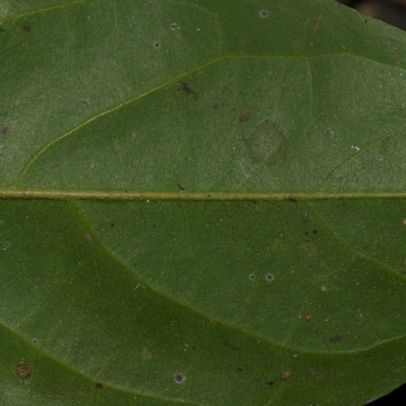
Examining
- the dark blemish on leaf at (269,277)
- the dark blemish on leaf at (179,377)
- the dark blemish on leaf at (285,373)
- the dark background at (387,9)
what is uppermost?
the dark blemish on leaf at (269,277)

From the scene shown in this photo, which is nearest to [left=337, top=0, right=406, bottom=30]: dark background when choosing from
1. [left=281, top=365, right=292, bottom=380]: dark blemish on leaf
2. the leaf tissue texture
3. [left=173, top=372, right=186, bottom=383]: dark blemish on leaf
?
the leaf tissue texture

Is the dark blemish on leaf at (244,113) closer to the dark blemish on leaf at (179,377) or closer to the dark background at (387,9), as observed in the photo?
the dark blemish on leaf at (179,377)

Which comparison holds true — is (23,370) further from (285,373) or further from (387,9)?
(387,9)

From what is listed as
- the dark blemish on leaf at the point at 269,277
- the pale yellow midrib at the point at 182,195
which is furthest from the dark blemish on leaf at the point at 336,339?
the pale yellow midrib at the point at 182,195

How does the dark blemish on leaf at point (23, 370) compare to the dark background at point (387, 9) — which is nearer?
the dark blemish on leaf at point (23, 370)

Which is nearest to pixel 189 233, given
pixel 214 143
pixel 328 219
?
pixel 214 143

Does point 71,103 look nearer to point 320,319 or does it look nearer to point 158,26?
point 158,26

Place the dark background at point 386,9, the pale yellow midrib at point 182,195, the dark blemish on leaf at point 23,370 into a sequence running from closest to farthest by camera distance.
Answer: the pale yellow midrib at point 182,195 < the dark blemish on leaf at point 23,370 < the dark background at point 386,9
